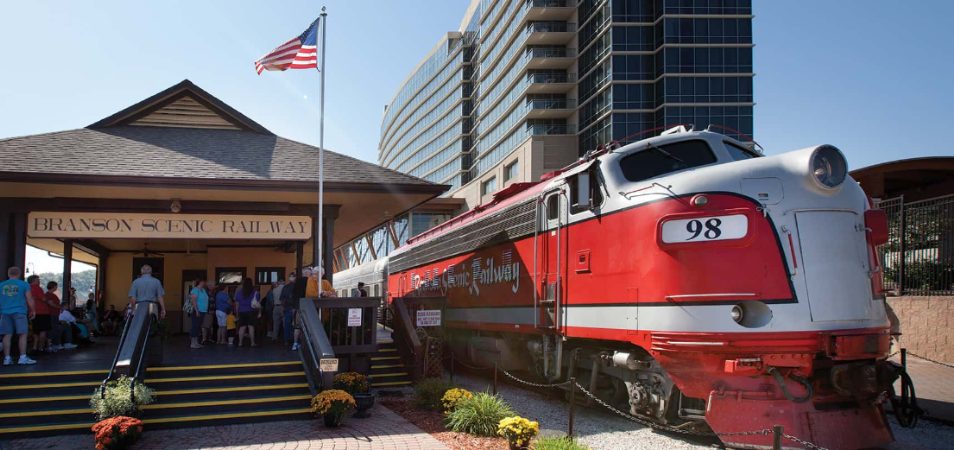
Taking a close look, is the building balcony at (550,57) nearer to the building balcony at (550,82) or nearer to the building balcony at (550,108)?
the building balcony at (550,82)

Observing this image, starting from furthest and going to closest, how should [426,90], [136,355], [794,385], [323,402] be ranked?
[426,90]
[136,355]
[323,402]
[794,385]

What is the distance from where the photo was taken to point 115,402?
8.77 m

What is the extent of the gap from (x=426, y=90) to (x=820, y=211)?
101401mm

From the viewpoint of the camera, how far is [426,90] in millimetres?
106188

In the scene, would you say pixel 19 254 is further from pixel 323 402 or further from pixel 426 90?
pixel 426 90

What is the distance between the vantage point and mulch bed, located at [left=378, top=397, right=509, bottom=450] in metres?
8.44

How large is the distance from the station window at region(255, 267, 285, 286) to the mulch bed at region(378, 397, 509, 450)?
9795 mm

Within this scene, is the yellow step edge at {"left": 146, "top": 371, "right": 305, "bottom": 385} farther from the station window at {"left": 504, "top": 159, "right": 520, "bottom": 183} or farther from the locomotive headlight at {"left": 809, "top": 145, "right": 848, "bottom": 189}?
the station window at {"left": 504, "top": 159, "right": 520, "bottom": 183}

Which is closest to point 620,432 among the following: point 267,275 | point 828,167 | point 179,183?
point 828,167

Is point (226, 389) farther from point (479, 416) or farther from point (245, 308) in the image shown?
point (479, 416)

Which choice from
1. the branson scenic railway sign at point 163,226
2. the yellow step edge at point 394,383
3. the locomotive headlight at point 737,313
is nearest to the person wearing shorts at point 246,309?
the branson scenic railway sign at point 163,226

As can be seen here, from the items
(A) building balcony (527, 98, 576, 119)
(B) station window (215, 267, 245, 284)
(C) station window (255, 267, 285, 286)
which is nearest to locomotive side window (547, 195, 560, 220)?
(C) station window (255, 267, 285, 286)

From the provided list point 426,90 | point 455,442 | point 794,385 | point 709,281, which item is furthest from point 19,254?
point 426,90

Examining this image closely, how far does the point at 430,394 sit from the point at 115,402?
14.3 feet
